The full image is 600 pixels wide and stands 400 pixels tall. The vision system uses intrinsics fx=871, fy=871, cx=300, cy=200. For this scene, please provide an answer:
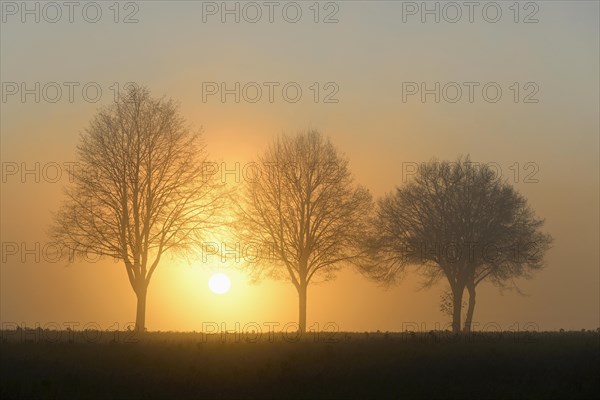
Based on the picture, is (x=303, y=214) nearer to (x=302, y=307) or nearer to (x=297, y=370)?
(x=302, y=307)

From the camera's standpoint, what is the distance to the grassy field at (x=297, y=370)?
990 inches

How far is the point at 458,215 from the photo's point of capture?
59594 millimetres

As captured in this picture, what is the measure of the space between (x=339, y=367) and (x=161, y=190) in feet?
74.8

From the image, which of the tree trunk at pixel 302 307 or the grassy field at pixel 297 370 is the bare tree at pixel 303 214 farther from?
the grassy field at pixel 297 370

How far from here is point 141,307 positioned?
4834 cm

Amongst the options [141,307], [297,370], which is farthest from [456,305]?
[297,370]

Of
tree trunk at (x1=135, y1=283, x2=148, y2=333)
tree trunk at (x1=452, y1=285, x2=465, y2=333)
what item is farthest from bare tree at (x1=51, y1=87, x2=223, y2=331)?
tree trunk at (x1=452, y1=285, x2=465, y2=333)

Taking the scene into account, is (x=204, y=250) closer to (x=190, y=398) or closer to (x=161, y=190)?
(x=161, y=190)

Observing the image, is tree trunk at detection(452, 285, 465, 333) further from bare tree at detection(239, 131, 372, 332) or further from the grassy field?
the grassy field

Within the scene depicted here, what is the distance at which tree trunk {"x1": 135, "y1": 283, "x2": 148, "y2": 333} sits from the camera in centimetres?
4816

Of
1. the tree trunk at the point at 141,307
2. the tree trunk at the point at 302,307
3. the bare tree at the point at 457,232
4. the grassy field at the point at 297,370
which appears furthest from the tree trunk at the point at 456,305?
the grassy field at the point at 297,370

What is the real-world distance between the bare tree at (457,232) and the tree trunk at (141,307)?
1652cm

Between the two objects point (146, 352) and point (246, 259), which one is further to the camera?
point (246, 259)

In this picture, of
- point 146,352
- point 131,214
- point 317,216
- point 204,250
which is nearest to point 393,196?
point 317,216
